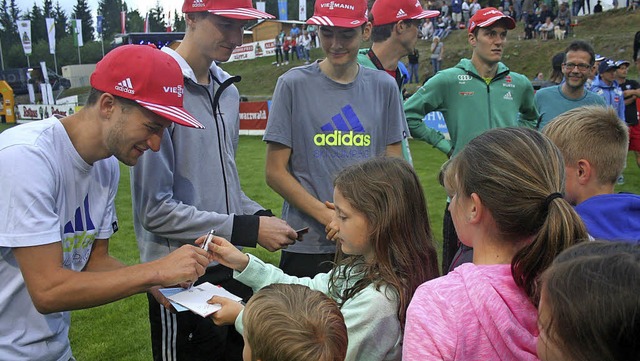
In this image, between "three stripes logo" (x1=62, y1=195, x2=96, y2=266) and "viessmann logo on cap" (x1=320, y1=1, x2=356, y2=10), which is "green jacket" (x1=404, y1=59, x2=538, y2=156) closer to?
"viessmann logo on cap" (x1=320, y1=1, x2=356, y2=10)

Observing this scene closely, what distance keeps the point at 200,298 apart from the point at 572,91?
4.63 meters

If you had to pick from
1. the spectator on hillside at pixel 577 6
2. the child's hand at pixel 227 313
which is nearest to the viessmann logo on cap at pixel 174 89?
the child's hand at pixel 227 313

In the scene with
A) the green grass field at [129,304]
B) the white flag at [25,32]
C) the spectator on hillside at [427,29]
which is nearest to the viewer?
the green grass field at [129,304]

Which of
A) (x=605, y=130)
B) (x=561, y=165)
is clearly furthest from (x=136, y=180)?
(x=605, y=130)

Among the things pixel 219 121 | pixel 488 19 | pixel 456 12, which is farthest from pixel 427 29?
pixel 219 121

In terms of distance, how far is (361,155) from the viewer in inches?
136

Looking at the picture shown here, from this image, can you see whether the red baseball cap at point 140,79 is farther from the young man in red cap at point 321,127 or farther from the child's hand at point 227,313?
the young man in red cap at point 321,127

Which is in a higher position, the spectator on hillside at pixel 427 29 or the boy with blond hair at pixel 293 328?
the spectator on hillside at pixel 427 29

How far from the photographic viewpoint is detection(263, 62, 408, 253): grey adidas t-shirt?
3430 mm

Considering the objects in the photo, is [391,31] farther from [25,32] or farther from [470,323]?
[25,32]

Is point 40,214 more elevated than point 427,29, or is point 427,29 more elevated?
point 427,29

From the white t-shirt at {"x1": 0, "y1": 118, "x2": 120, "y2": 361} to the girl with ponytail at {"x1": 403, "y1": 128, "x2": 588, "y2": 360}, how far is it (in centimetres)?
143

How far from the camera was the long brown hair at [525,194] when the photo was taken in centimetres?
182

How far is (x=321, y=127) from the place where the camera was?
3430mm
